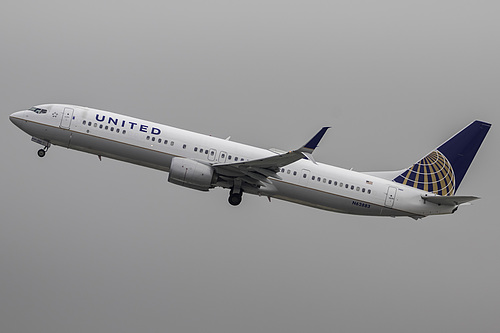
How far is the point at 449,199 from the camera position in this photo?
185 ft

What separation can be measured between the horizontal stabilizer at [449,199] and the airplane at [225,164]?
0.21 ft

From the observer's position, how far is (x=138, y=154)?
181 feet

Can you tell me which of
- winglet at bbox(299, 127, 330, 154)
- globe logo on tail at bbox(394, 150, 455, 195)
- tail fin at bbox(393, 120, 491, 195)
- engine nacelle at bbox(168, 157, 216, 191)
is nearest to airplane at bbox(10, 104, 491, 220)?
engine nacelle at bbox(168, 157, 216, 191)

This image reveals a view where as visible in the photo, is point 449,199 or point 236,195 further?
point 236,195

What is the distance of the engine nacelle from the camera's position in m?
54.3

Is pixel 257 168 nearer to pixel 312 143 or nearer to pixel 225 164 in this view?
pixel 225 164

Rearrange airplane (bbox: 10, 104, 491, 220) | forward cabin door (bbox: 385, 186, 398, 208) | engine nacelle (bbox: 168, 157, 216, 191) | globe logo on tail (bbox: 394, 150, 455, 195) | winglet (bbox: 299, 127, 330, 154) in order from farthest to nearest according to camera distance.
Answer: globe logo on tail (bbox: 394, 150, 455, 195)
forward cabin door (bbox: 385, 186, 398, 208)
airplane (bbox: 10, 104, 491, 220)
engine nacelle (bbox: 168, 157, 216, 191)
winglet (bbox: 299, 127, 330, 154)

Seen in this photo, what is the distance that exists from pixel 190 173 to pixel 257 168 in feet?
14.0

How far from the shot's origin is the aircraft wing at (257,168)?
52972mm

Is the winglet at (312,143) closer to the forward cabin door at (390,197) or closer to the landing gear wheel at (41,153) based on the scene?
the forward cabin door at (390,197)

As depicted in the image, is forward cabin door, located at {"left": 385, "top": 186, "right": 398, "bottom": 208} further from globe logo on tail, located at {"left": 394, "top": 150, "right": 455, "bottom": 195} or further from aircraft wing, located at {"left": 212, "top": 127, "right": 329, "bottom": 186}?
aircraft wing, located at {"left": 212, "top": 127, "right": 329, "bottom": 186}

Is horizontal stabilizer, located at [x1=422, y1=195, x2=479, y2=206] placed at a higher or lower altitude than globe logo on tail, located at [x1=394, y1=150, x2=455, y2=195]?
lower

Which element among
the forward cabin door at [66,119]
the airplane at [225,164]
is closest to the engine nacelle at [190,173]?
the airplane at [225,164]

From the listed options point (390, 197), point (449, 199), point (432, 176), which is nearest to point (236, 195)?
point (390, 197)
